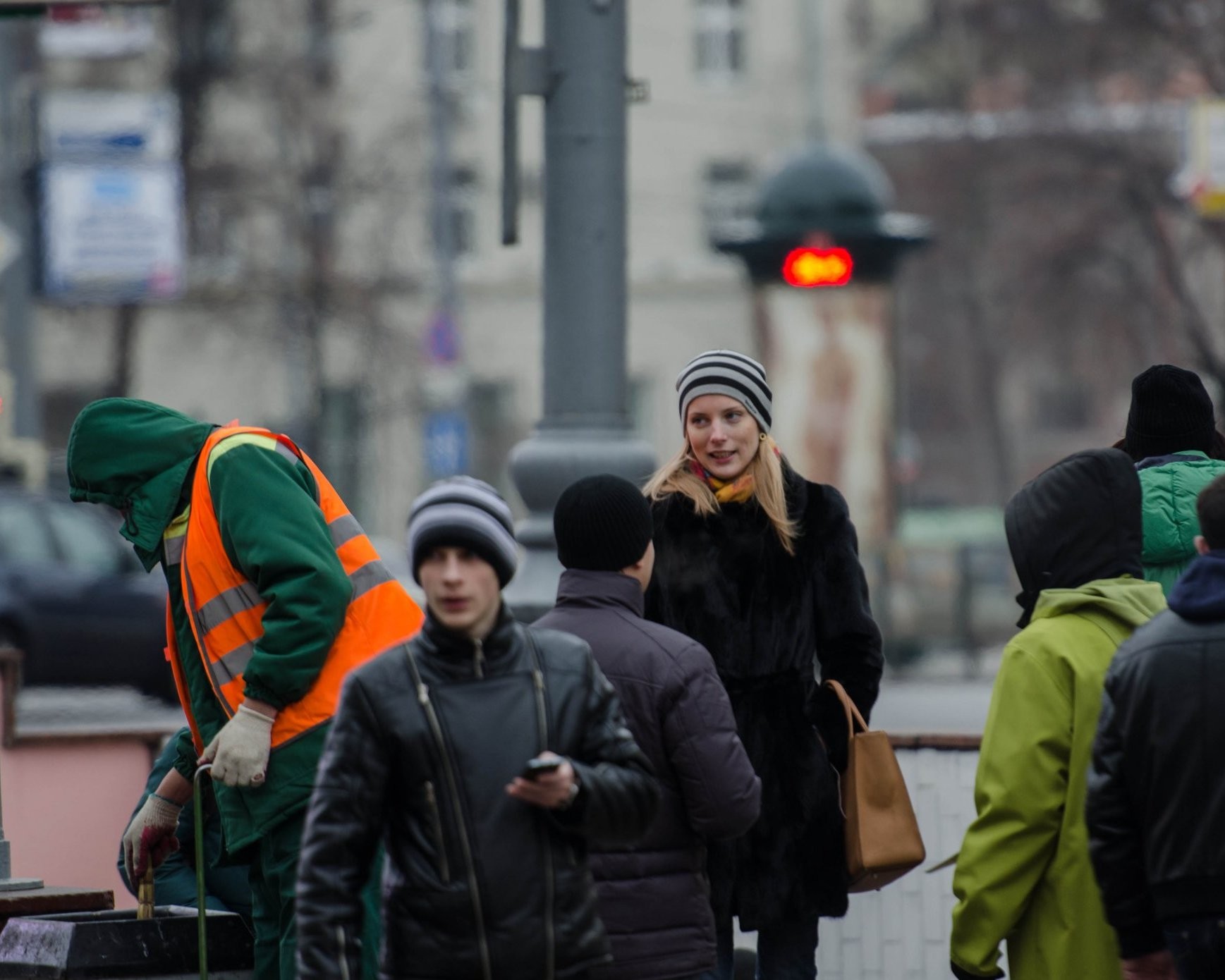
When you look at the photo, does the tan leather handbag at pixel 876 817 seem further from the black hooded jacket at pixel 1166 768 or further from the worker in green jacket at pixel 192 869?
the worker in green jacket at pixel 192 869

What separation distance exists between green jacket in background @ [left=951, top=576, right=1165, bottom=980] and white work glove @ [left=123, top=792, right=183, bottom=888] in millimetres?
1890

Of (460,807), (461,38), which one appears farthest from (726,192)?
(460,807)

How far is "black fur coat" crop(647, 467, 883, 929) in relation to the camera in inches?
197

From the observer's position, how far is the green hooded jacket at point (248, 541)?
4715 millimetres

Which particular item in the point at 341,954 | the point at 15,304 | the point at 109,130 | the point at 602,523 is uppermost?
the point at 109,130

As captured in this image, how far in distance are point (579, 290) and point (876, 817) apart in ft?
8.66

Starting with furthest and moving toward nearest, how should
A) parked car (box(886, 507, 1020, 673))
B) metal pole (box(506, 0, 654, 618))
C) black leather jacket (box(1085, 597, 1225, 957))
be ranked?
parked car (box(886, 507, 1020, 673)) < metal pole (box(506, 0, 654, 618)) < black leather jacket (box(1085, 597, 1225, 957))

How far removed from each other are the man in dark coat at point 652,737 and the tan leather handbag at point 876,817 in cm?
64

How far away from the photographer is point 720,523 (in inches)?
202

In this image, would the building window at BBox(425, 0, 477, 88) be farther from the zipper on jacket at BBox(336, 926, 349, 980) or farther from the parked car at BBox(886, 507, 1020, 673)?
the zipper on jacket at BBox(336, 926, 349, 980)

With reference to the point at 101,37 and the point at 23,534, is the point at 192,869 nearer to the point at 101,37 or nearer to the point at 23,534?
the point at 23,534

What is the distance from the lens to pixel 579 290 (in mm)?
7133

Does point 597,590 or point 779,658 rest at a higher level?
point 597,590

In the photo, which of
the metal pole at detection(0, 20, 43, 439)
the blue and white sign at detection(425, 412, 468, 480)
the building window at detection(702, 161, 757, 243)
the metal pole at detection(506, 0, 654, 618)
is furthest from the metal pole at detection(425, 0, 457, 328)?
the metal pole at detection(506, 0, 654, 618)
